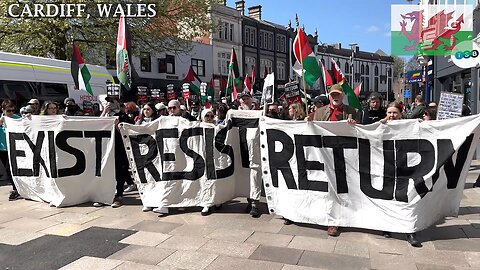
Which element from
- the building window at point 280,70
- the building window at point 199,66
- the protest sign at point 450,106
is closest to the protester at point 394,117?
the protest sign at point 450,106

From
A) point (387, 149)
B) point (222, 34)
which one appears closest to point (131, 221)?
point (387, 149)

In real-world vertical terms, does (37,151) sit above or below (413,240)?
above

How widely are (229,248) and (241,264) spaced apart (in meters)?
0.49

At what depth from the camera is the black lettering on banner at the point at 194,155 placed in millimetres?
6160

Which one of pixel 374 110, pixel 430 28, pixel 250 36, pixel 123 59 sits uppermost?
pixel 250 36

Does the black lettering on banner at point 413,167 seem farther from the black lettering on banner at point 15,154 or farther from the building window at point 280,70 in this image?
the building window at point 280,70

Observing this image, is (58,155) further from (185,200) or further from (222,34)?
(222,34)

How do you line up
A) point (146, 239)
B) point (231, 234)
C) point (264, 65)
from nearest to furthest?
1. point (146, 239)
2. point (231, 234)
3. point (264, 65)

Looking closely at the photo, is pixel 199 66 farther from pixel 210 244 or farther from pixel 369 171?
pixel 210 244

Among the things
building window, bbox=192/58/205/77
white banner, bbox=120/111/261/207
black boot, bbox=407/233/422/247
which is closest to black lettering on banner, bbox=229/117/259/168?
white banner, bbox=120/111/261/207

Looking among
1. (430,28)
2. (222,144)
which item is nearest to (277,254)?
(222,144)

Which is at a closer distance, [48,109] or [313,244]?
[313,244]

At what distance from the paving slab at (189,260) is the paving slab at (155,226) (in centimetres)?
89

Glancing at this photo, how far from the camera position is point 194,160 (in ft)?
20.3
